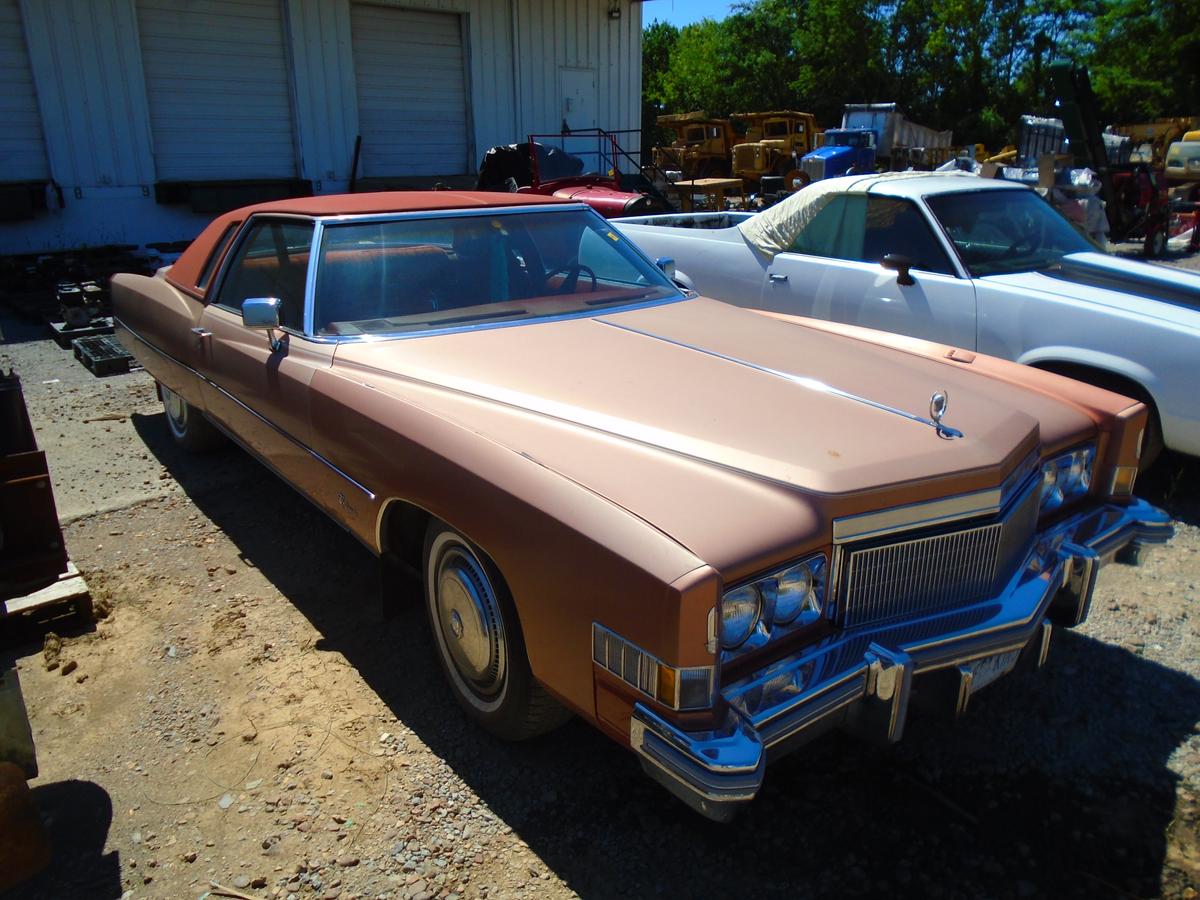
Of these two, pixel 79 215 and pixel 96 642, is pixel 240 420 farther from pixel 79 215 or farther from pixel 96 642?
pixel 79 215

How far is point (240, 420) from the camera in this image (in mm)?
3795

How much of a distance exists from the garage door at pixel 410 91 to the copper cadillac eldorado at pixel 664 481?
1072cm

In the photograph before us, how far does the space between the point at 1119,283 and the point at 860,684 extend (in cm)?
364

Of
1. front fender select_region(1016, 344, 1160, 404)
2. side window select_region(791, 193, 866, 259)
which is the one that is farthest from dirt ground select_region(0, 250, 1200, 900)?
side window select_region(791, 193, 866, 259)

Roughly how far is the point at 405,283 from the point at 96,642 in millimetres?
1736

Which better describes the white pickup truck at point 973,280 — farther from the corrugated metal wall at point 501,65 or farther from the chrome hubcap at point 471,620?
the corrugated metal wall at point 501,65

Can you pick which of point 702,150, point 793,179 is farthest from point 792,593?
point 702,150

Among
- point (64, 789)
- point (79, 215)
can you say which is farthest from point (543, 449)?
point (79, 215)

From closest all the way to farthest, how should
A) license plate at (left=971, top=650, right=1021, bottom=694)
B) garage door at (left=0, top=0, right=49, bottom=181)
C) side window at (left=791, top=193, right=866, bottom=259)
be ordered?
1. license plate at (left=971, top=650, right=1021, bottom=694)
2. side window at (left=791, top=193, right=866, bottom=259)
3. garage door at (left=0, top=0, right=49, bottom=181)

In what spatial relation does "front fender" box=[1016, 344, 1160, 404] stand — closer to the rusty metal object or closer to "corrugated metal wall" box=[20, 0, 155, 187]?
the rusty metal object

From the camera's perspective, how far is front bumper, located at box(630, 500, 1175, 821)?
6.01 feet

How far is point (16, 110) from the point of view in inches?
417

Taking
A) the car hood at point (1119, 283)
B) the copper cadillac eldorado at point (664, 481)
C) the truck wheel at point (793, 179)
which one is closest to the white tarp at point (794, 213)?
the car hood at point (1119, 283)

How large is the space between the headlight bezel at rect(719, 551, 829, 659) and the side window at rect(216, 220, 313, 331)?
2.12m
